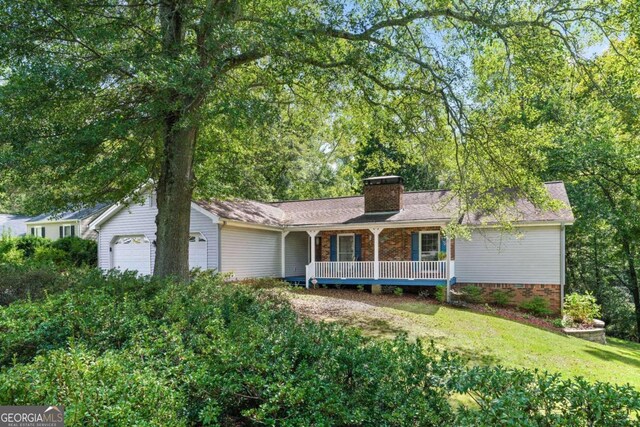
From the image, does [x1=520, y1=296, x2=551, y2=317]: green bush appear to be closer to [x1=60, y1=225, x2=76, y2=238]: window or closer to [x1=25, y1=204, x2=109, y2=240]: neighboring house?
[x1=25, y1=204, x2=109, y2=240]: neighboring house

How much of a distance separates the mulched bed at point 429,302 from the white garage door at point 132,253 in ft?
24.1

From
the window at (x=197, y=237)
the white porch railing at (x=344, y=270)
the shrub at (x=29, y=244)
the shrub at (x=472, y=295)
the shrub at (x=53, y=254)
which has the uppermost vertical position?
the window at (x=197, y=237)

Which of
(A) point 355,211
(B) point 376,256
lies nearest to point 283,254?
(A) point 355,211

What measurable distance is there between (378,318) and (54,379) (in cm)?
825

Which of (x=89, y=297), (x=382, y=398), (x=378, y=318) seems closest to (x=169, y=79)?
(x=89, y=297)

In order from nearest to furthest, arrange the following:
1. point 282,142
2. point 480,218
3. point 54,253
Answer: point 480,218 < point 54,253 < point 282,142

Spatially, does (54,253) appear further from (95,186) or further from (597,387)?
(597,387)

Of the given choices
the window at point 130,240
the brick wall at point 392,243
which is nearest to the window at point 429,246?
the brick wall at point 392,243

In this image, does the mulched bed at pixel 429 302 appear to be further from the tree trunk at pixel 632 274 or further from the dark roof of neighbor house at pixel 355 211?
the tree trunk at pixel 632 274

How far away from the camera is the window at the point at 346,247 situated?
57.0ft

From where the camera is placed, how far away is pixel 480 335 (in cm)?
947

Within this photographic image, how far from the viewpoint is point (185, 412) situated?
3.02m

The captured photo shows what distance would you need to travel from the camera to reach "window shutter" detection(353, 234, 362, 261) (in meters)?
17.1

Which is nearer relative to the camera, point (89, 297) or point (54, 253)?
point (89, 297)
